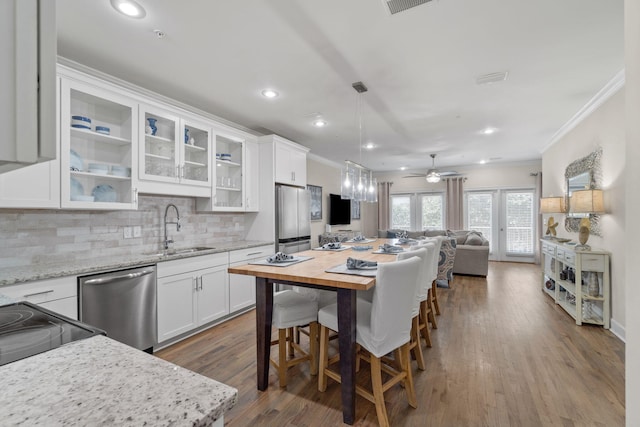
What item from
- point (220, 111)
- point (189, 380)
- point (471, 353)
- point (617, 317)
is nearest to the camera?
point (189, 380)

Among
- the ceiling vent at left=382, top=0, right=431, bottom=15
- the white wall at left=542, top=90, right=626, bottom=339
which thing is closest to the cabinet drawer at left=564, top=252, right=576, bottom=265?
the white wall at left=542, top=90, right=626, bottom=339

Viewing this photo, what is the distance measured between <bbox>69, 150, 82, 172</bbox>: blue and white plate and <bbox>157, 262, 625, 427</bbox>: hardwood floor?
1824 mm

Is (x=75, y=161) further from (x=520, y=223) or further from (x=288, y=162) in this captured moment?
(x=520, y=223)

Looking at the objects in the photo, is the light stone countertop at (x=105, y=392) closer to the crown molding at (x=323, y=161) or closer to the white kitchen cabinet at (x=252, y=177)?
the white kitchen cabinet at (x=252, y=177)

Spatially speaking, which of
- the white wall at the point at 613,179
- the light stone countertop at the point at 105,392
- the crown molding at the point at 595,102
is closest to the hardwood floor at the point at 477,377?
the white wall at the point at 613,179

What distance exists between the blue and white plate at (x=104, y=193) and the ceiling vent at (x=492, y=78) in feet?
12.4

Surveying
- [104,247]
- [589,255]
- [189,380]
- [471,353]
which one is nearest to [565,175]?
[589,255]

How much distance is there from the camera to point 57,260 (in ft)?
8.16

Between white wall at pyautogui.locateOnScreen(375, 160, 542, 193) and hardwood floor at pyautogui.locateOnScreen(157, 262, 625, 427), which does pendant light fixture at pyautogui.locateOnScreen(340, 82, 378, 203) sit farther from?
white wall at pyautogui.locateOnScreen(375, 160, 542, 193)

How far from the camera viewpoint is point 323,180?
23.3 ft

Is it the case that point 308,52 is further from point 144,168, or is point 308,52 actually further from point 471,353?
point 471,353

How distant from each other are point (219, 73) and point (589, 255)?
4514 millimetres

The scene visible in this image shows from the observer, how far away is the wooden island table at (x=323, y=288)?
181 cm

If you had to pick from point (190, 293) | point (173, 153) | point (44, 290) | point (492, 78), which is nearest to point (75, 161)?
point (173, 153)
